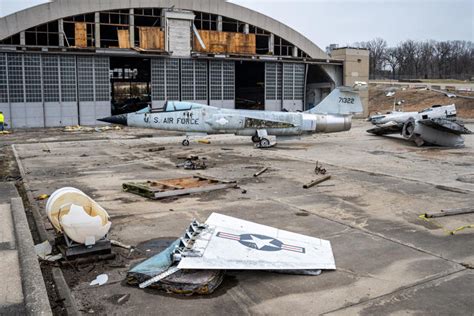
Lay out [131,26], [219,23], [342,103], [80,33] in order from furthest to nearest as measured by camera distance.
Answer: [219,23] < [131,26] < [80,33] < [342,103]

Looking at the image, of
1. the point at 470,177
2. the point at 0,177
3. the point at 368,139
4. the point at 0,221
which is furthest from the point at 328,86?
the point at 0,221

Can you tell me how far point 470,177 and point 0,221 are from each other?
12.0 metres

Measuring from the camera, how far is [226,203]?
31.2 ft

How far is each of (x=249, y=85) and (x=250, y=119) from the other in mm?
23850

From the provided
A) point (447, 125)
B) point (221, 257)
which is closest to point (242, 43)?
point (447, 125)

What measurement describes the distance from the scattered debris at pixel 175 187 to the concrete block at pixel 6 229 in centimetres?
277

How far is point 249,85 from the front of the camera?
43094mm

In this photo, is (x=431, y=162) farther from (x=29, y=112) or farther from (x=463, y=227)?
(x=29, y=112)

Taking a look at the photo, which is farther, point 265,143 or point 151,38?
point 151,38

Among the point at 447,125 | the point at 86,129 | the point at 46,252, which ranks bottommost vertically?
the point at 46,252

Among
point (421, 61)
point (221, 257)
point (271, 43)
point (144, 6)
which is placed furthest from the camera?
point (421, 61)

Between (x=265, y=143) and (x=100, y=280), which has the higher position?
(x=265, y=143)

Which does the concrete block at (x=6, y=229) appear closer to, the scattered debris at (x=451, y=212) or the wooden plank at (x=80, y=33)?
the scattered debris at (x=451, y=212)

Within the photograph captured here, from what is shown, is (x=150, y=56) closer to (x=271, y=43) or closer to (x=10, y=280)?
(x=271, y=43)
